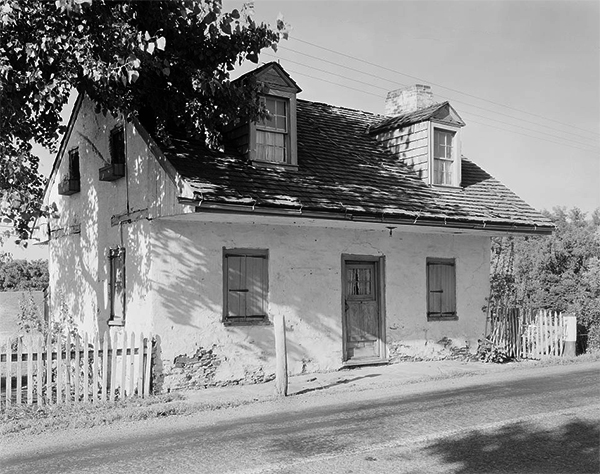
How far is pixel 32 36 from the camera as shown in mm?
11164

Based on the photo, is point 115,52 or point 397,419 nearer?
point 397,419

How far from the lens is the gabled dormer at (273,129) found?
46.8 feet

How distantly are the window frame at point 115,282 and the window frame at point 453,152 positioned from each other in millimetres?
7707

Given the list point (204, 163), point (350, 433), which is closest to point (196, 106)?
point (204, 163)

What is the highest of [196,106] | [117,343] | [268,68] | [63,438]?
[268,68]

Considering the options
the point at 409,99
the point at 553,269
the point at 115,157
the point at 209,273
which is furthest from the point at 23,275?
the point at 209,273

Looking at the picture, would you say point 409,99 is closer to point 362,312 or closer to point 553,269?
point 362,312

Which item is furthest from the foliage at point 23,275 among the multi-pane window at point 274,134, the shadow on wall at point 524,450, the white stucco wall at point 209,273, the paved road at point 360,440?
the shadow on wall at point 524,450

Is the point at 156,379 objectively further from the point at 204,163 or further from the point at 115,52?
the point at 115,52

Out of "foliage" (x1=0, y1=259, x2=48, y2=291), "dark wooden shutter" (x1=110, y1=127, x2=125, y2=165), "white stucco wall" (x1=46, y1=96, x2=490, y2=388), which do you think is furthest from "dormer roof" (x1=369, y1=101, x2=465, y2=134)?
"foliage" (x1=0, y1=259, x2=48, y2=291)

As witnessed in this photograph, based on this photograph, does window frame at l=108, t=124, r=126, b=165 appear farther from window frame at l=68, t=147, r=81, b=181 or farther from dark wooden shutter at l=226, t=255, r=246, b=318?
dark wooden shutter at l=226, t=255, r=246, b=318

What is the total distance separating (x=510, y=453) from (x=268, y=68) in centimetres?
975

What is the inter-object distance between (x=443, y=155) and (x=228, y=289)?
24.7ft

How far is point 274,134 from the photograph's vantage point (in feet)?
48.6
